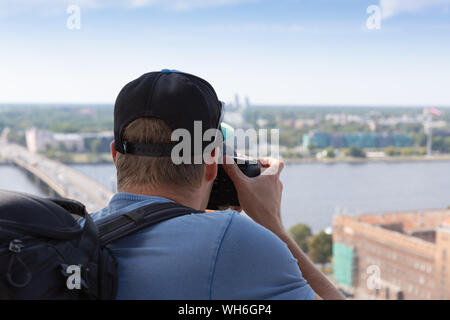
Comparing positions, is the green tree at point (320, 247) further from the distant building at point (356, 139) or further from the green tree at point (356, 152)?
the green tree at point (356, 152)

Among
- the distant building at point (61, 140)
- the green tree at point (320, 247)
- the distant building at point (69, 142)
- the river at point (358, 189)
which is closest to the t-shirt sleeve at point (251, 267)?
the distant building at point (61, 140)

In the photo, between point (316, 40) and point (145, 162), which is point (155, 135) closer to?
point (145, 162)

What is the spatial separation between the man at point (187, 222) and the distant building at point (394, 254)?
28.7 feet

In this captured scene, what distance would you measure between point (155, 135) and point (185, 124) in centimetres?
3

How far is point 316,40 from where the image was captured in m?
15.6

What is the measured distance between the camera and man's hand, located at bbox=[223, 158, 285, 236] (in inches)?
23.2

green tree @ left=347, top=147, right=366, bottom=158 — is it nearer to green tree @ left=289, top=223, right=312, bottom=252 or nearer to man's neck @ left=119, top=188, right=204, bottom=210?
green tree @ left=289, top=223, right=312, bottom=252

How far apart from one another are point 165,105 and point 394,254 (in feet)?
34.2

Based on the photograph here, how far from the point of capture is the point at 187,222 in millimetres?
434

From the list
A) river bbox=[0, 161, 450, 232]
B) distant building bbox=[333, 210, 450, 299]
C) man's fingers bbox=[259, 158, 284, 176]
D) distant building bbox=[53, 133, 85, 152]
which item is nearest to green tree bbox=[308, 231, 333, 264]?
distant building bbox=[333, 210, 450, 299]

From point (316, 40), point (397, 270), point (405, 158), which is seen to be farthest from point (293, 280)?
point (405, 158)

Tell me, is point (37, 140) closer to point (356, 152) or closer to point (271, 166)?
point (271, 166)

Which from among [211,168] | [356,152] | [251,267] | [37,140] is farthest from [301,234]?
[251,267]
